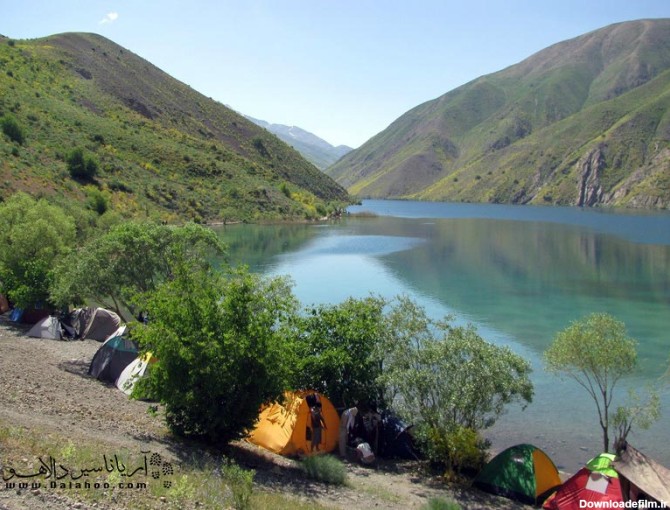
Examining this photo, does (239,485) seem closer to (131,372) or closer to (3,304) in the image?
(131,372)

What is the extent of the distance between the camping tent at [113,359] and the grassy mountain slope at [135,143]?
4983 centimetres

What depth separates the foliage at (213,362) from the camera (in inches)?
629

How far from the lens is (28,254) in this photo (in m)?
32.5

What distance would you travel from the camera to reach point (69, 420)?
50.5 ft

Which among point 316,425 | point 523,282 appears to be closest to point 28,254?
point 316,425

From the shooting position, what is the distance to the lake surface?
23.5 m

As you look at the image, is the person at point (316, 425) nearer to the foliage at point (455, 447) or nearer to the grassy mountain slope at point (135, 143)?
the foliage at point (455, 447)

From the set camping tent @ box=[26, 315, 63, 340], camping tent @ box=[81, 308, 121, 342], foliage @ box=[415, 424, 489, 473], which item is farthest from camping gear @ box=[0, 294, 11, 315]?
foliage @ box=[415, 424, 489, 473]

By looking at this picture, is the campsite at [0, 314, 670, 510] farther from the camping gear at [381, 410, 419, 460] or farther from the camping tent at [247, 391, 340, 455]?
the camping gear at [381, 410, 419, 460]

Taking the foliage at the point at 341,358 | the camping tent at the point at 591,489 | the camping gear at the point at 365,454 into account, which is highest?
the foliage at the point at 341,358

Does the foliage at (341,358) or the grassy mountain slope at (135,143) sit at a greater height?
the grassy mountain slope at (135,143)

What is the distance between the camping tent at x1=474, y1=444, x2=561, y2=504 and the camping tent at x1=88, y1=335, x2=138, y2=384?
14425 mm

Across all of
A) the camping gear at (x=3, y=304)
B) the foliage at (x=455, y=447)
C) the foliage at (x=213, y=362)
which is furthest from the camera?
the camping gear at (x=3, y=304)

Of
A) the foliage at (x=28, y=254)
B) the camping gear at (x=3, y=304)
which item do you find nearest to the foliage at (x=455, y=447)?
the foliage at (x=28, y=254)
